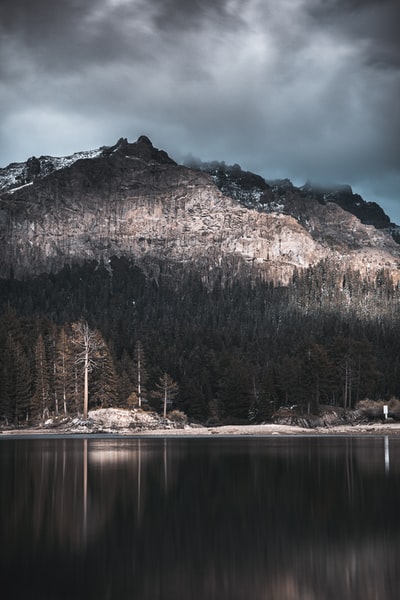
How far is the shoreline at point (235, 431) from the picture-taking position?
94375 millimetres

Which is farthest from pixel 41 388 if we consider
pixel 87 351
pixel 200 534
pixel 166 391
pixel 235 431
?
pixel 200 534

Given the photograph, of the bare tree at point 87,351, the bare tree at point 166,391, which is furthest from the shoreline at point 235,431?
the bare tree at point 166,391

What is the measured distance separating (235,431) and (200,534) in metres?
80.5

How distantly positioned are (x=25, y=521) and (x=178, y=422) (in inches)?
3566

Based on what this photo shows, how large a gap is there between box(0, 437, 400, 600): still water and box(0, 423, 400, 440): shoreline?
58.3m

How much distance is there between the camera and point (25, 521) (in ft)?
73.5

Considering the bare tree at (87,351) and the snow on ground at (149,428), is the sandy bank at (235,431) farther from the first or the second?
the bare tree at (87,351)

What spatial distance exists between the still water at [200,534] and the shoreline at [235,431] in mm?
58261

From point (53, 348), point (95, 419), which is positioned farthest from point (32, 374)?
point (95, 419)

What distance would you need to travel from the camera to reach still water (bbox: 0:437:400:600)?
15531 mm

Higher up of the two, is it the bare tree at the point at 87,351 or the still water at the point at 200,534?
the bare tree at the point at 87,351

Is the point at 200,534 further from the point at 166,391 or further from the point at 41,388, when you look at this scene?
the point at 166,391

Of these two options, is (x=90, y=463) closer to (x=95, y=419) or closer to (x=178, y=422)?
(x=95, y=419)

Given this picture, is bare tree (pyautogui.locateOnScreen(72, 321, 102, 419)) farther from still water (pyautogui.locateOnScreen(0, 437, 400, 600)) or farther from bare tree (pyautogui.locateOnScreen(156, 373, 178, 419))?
still water (pyautogui.locateOnScreen(0, 437, 400, 600))
